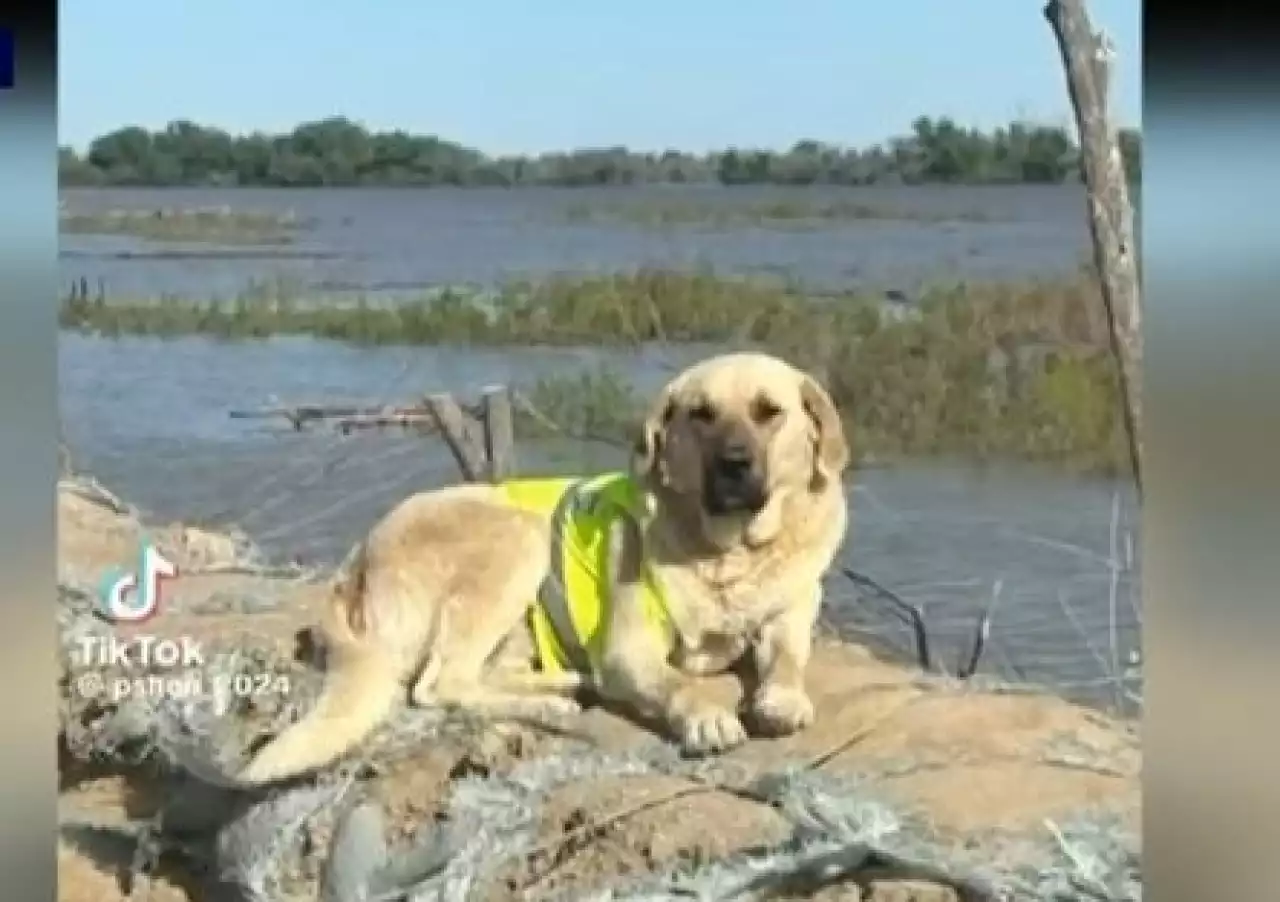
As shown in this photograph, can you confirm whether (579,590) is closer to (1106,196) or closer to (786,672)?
(786,672)

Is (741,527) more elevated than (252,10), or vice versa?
(252,10)

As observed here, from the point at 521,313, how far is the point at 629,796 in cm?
48

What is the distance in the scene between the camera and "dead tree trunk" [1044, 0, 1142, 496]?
205 cm

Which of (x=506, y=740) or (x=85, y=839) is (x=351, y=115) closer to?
(x=506, y=740)

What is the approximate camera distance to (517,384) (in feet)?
6.77

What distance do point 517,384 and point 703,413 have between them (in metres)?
0.18

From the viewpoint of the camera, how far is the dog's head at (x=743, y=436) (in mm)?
2047

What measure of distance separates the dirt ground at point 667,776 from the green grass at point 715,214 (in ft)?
1.35

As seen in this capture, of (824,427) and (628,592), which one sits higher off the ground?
(824,427)

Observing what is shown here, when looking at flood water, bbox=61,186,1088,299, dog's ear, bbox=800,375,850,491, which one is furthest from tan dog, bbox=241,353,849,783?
flood water, bbox=61,186,1088,299

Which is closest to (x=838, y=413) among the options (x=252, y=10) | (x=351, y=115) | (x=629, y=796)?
(x=629, y=796)

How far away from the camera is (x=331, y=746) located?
2.07 metres

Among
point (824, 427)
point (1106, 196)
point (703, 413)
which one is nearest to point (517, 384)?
point (703, 413)

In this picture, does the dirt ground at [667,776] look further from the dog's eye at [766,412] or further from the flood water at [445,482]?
the dog's eye at [766,412]
